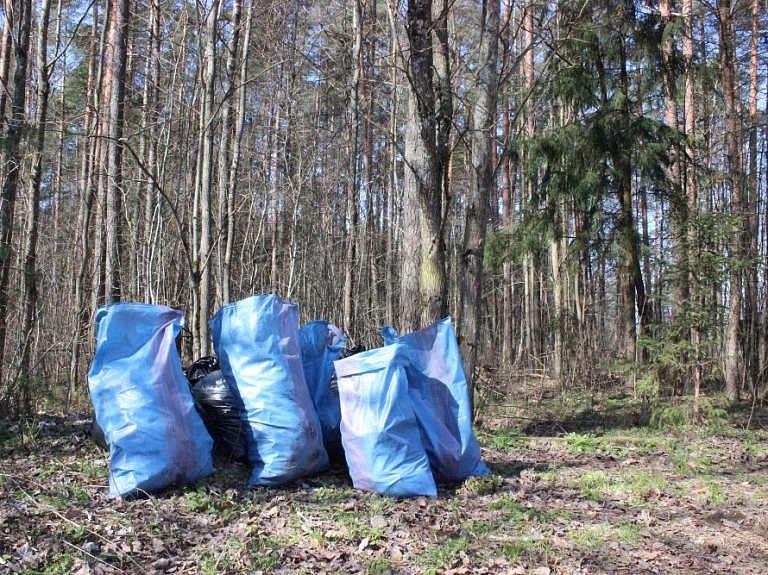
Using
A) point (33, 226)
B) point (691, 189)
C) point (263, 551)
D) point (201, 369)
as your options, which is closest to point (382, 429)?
→ point (263, 551)

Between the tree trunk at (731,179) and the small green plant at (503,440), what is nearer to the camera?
the small green plant at (503,440)

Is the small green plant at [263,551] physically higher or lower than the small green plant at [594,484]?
lower

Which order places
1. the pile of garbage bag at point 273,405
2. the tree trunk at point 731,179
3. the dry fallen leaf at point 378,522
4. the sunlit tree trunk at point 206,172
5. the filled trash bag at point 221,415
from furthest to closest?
the tree trunk at point 731,179, the sunlit tree trunk at point 206,172, the filled trash bag at point 221,415, the pile of garbage bag at point 273,405, the dry fallen leaf at point 378,522

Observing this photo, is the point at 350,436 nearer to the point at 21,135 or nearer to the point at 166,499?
the point at 166,499

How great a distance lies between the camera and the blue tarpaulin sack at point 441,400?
177 inches

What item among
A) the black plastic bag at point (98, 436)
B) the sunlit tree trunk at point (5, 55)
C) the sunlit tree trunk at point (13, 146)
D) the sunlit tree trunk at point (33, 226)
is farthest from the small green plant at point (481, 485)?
the sunlit tree trunk at point (5, 55)

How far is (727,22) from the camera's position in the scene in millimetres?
9906

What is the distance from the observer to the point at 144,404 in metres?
3.97

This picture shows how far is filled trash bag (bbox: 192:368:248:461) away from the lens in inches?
181

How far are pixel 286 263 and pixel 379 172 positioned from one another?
4.94 meters

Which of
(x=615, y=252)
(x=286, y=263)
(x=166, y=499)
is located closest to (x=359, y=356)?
(x=166, y=499)

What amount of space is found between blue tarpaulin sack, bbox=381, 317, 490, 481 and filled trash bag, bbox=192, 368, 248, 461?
4.01ft

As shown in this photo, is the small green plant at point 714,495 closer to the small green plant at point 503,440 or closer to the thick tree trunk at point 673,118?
the small green plant at point 503,440

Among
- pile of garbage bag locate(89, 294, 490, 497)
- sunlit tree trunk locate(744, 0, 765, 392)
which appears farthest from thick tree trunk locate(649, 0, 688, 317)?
pile of garbage bag locate(89, 294, 490, 497)
